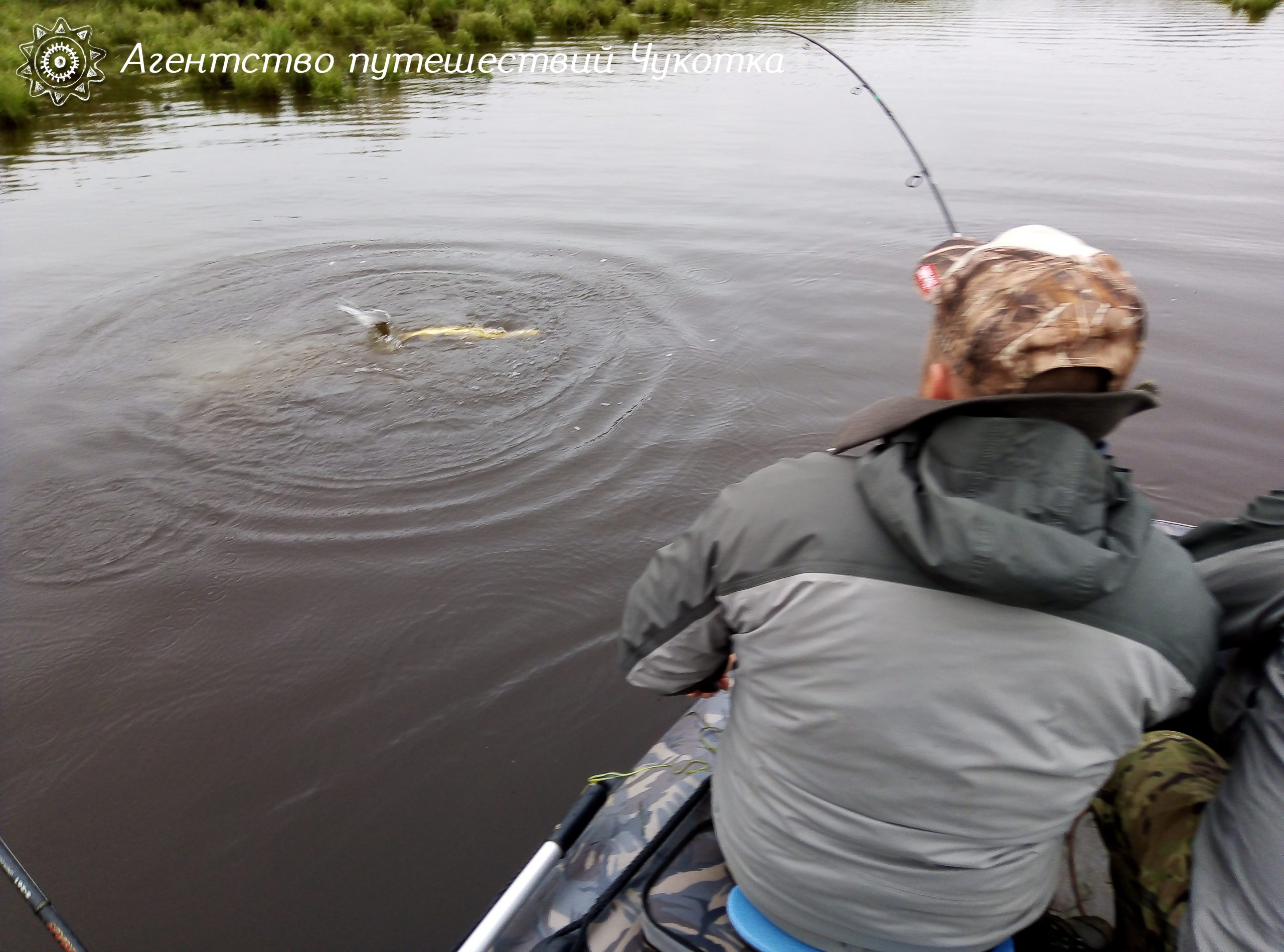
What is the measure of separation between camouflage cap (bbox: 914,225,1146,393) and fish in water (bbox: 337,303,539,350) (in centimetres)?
535

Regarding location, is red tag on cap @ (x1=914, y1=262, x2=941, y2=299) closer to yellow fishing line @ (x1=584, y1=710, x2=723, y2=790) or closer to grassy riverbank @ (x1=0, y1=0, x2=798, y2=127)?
yellow fishing line @ (x1=584, y1=710, x2=723, y2=790)

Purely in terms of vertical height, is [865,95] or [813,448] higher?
[865,95]

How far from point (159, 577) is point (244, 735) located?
119cm

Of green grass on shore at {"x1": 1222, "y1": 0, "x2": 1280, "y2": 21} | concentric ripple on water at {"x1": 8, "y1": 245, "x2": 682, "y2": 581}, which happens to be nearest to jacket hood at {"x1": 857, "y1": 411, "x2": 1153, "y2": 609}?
concentric ripple on water at {"x1": 8, "y1": 245, "x2": 682, "y2": 581}

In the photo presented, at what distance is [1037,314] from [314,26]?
24365 mm

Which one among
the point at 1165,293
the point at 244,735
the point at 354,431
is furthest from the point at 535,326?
the point at 1165,293

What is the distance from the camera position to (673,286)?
296 inches

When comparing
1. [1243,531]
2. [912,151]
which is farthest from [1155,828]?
[912,151]

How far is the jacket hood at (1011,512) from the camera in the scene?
4.18 feet

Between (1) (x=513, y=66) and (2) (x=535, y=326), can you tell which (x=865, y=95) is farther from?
(2) (x=535, y=326)

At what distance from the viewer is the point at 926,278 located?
2.04m

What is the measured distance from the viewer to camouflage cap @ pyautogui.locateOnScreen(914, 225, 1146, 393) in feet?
4.39

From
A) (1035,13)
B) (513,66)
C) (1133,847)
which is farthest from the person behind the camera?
(1035,13)

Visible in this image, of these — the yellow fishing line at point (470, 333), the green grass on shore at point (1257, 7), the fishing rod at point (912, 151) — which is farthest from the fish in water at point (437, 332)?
the green grass on shore at point (1257, 7)
